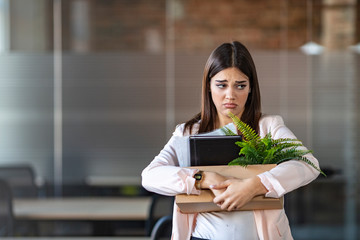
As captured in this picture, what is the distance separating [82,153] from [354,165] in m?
2.15

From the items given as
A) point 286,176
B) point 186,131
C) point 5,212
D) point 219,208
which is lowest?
point 5,212

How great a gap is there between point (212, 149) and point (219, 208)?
18cm

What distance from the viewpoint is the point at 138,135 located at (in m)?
4.72

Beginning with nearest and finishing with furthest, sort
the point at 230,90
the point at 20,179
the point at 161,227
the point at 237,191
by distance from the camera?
the point at 237,191 < the point at 230,90 < the point at 161,227 < the point at 20,179

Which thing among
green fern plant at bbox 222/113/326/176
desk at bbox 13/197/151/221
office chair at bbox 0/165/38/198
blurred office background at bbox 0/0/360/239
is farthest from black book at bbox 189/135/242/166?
office chair at bbox 0/165/38/198

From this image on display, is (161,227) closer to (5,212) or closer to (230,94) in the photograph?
(230,94)

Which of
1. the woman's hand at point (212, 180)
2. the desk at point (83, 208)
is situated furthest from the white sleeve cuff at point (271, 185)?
the desk at point (83, 208)

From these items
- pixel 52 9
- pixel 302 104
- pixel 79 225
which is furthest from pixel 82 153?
pixel 302 104

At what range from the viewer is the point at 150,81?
4730 mm

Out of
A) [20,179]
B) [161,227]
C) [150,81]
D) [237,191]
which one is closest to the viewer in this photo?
[237,191]

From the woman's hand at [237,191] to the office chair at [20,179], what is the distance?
3293 mm

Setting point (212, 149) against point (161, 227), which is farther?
point (161, 227)

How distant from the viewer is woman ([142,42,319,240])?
1.76m

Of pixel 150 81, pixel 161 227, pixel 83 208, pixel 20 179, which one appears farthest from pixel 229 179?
pixel 20 179
